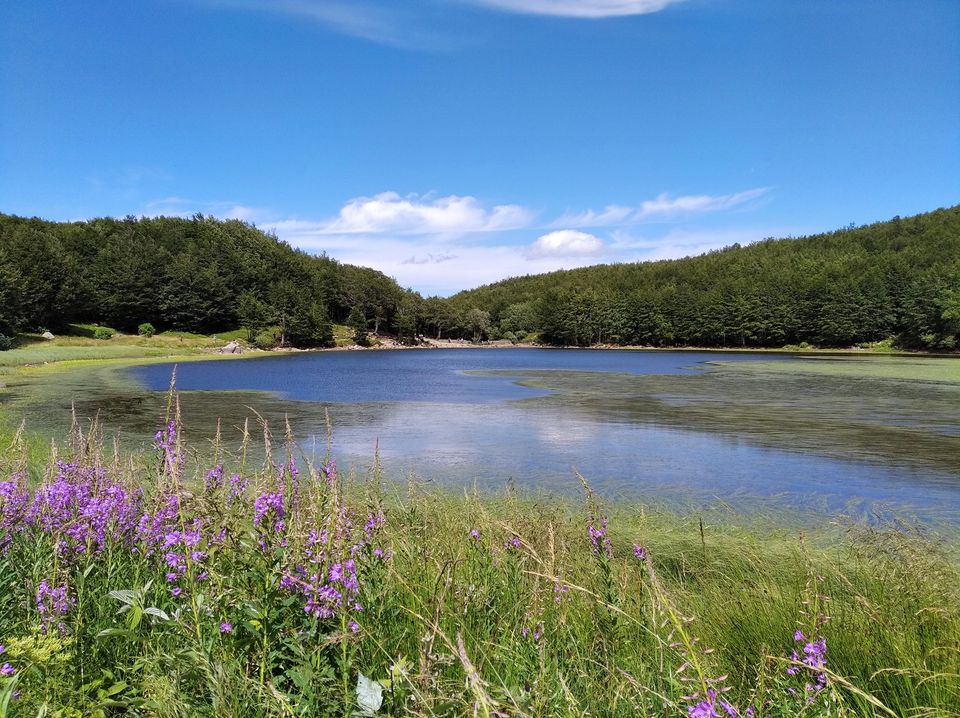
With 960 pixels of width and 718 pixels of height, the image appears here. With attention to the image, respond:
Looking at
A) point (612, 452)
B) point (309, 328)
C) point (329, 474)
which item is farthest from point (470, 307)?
point (329, 474)

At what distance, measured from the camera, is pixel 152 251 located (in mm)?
126688

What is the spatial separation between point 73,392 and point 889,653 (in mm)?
36555

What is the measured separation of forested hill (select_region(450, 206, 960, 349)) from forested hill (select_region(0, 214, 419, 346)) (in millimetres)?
47925

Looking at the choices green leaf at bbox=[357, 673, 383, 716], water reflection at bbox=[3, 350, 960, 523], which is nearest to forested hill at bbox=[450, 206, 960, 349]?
water reflection at bbox=[3, 350, 960, 523]

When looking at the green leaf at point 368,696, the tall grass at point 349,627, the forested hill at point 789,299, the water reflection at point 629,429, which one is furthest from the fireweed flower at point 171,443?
the forested hill at point 789,299

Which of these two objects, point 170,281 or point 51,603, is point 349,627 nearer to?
point 51,603

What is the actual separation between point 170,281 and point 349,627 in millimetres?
130003

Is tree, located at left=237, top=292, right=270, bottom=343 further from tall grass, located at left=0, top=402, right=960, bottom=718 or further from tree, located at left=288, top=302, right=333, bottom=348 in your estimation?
tall grass, located at left=0, top=402, right=960, bottom=718

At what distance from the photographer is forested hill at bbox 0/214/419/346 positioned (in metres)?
90.1

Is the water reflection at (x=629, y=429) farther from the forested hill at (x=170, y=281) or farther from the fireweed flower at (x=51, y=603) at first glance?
the forested hill at (x=170, y=281)

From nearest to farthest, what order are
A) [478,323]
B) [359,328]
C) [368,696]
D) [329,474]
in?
[368,696]
[329,474]
[359,328]
[478,323]

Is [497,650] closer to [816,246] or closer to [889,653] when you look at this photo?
[889,653]

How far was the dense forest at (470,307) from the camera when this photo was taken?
99.6m

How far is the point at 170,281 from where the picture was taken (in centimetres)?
11725
